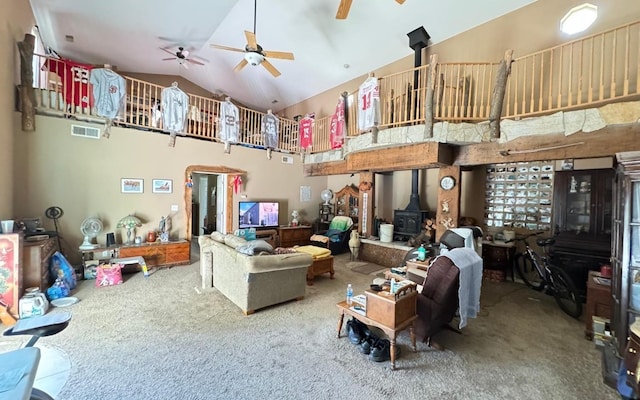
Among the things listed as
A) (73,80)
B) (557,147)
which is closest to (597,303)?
(557,147)

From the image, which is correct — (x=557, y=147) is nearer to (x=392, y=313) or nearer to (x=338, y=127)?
(x=392, y=313)

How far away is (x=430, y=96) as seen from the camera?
415cm

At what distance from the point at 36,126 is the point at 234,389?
17.8ft

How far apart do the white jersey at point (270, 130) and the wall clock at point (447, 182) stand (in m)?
4.39

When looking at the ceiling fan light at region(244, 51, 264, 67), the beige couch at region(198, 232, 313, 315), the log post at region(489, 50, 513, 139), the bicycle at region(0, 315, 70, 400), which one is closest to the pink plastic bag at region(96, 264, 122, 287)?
the beige couch at region(198, 232, 313, 315)

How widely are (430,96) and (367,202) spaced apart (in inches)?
108

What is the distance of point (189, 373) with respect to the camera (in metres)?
2.19

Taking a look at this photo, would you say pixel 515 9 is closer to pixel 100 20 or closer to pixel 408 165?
pixel 408 165

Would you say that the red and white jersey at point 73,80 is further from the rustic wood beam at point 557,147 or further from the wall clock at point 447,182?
the rustic wood beam at point 557,147

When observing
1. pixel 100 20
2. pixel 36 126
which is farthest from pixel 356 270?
pixel 100 20

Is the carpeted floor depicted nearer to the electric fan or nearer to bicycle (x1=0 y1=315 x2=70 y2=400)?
bicycle (x1=0 y1=315 x2=70 y2=400)

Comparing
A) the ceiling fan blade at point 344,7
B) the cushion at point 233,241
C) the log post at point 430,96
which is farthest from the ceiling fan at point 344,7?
the cushion at point 233,241

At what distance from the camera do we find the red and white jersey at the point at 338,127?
19.1 ft

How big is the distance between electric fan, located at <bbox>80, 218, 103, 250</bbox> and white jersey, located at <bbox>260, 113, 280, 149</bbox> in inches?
155
